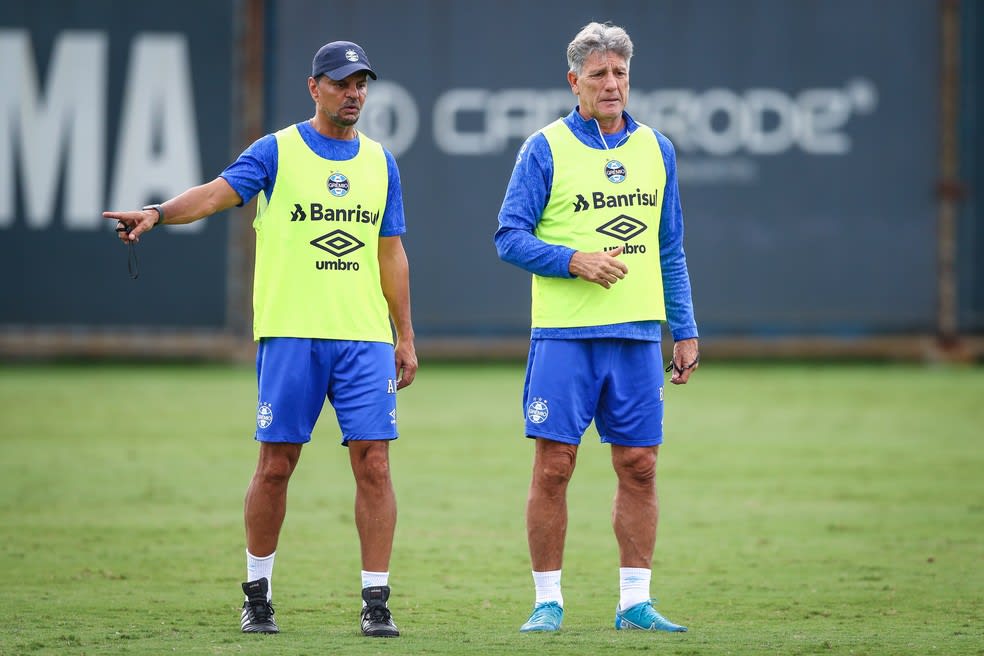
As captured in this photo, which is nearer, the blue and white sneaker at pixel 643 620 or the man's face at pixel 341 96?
the blue and white sneaker at pixel 643 620

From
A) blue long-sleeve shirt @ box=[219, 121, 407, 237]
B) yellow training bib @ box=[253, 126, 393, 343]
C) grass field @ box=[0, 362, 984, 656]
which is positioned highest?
blue long-sleeve shirt @ box=[219, 121, 407, 237]

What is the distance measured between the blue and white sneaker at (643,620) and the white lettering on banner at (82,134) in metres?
12.8

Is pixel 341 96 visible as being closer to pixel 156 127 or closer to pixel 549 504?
pixel 549 504

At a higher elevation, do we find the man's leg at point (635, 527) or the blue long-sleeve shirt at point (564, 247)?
the blue long-sleeve shirt at point (564, 247)

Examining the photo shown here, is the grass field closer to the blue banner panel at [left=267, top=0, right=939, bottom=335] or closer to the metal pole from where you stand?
the blue banner panel at [left=267, top=0, right=939, bottom=335]

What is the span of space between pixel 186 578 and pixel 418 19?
12007 millimetres

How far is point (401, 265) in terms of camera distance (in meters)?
5.91

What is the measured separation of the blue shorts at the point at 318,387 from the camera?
557 cm

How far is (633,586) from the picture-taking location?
18.5 ft

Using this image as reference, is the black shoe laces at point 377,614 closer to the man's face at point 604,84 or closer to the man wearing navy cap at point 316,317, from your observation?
the man wearing navy cap at point 316,317

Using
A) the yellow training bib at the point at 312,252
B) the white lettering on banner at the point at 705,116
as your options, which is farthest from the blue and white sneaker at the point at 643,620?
the white lettering on banner at the point at 705,116

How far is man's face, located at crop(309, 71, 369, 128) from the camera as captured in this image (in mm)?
5633

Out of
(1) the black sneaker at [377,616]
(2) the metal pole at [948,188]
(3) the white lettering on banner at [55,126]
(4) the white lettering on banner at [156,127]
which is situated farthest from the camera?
(2) the metal pole at [948,188]

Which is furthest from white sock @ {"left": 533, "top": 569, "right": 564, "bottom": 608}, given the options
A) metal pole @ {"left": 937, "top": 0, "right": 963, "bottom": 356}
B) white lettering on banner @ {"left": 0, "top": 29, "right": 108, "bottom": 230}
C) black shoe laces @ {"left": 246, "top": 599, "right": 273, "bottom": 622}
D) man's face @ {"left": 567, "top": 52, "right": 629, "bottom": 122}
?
metal pole @ {"left": 937, "top": 0, "right": 963, "bottom": 356}
